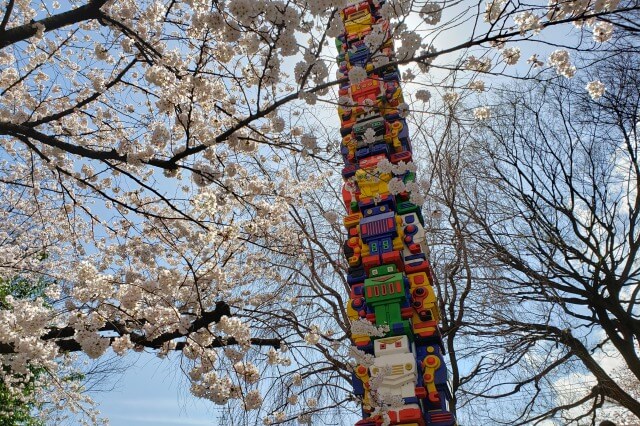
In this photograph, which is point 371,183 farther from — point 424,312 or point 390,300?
point 424,312

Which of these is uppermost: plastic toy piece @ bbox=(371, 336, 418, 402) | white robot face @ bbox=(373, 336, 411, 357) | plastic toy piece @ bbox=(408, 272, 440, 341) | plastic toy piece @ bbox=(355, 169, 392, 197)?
plastic toy piece @ bbox=(355, 169, 392, 197)

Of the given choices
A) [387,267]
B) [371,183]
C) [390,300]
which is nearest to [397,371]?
[390,300]

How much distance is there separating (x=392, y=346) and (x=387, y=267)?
774 millimetres

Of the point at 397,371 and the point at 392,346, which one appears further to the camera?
the point at 392,346

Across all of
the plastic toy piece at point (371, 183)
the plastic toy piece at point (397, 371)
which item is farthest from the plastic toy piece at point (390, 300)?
the plastic toy piece at point (371, 183)

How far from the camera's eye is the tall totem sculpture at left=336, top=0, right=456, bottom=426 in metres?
3.82

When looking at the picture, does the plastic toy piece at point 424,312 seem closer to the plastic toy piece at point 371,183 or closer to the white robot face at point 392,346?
the white robot face at point 392,346

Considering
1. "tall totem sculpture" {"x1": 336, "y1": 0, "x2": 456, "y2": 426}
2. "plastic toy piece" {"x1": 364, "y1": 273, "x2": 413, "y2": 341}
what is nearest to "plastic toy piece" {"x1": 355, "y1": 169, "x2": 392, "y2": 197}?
"tall totem sculpture" {"x1": 336, "y1": 0, "x2": 456, "y2": 426}

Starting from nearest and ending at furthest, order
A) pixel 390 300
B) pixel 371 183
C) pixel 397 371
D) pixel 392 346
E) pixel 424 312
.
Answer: pixel 397 371
pixel 392 346
pixel 390 300
pixel 424 312
pixel 371 183

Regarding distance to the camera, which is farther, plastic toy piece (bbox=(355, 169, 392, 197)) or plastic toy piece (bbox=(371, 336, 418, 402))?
plastic toy piece (bbox=(355, 169, 392, 197))

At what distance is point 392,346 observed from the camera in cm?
399

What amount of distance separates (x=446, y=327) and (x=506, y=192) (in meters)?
2.70

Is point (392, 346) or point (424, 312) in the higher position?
point (424, 312)

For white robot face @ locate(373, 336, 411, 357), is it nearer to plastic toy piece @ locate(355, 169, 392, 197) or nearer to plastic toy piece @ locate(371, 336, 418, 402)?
plastic toy piece @ locate(371, 336, 418, 402)
